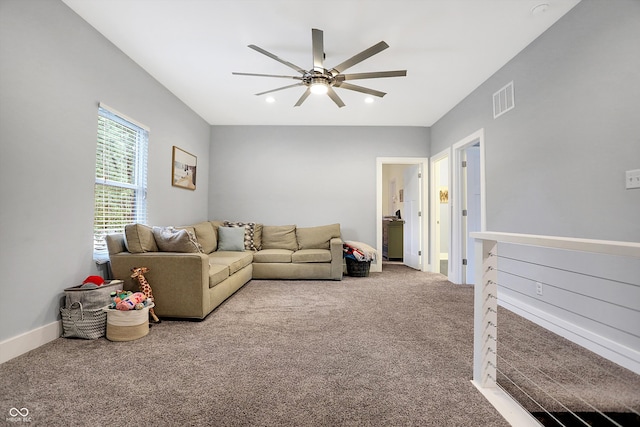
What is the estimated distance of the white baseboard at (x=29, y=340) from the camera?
A: 180 cm

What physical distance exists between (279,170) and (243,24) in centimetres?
285

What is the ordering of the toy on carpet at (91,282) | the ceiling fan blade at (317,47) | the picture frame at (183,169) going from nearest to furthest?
the ceiling fan blade at (317,47) < the toy on carpet at (91,282) < the picture frame at (183,169)

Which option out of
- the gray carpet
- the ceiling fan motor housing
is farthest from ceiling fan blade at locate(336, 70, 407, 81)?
the gray carpet

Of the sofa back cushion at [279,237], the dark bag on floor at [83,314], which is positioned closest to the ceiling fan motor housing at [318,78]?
the dark bag on floor at [83,314]

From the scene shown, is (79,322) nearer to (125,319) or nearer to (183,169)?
(125,319)

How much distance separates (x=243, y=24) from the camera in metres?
2.43

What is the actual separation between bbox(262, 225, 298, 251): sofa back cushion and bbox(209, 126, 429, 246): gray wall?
264mm

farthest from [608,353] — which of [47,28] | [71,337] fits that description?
[47,28]

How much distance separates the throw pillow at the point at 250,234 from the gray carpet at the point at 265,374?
1.89 metres

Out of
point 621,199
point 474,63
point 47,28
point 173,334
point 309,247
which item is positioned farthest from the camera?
point 309,247

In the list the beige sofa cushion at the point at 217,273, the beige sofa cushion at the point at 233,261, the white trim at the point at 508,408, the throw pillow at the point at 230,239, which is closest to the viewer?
the white trim at the point at 508,408

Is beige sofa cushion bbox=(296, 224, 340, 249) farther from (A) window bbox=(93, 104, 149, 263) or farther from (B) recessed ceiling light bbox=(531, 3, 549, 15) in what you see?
(B) recessed ceiling light bbox=(531, 3, 549, 15)

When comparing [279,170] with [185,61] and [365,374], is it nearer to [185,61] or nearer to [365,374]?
[185,61]

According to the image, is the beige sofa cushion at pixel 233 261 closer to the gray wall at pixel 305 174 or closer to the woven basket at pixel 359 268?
the gray wall at pixel 305 174
